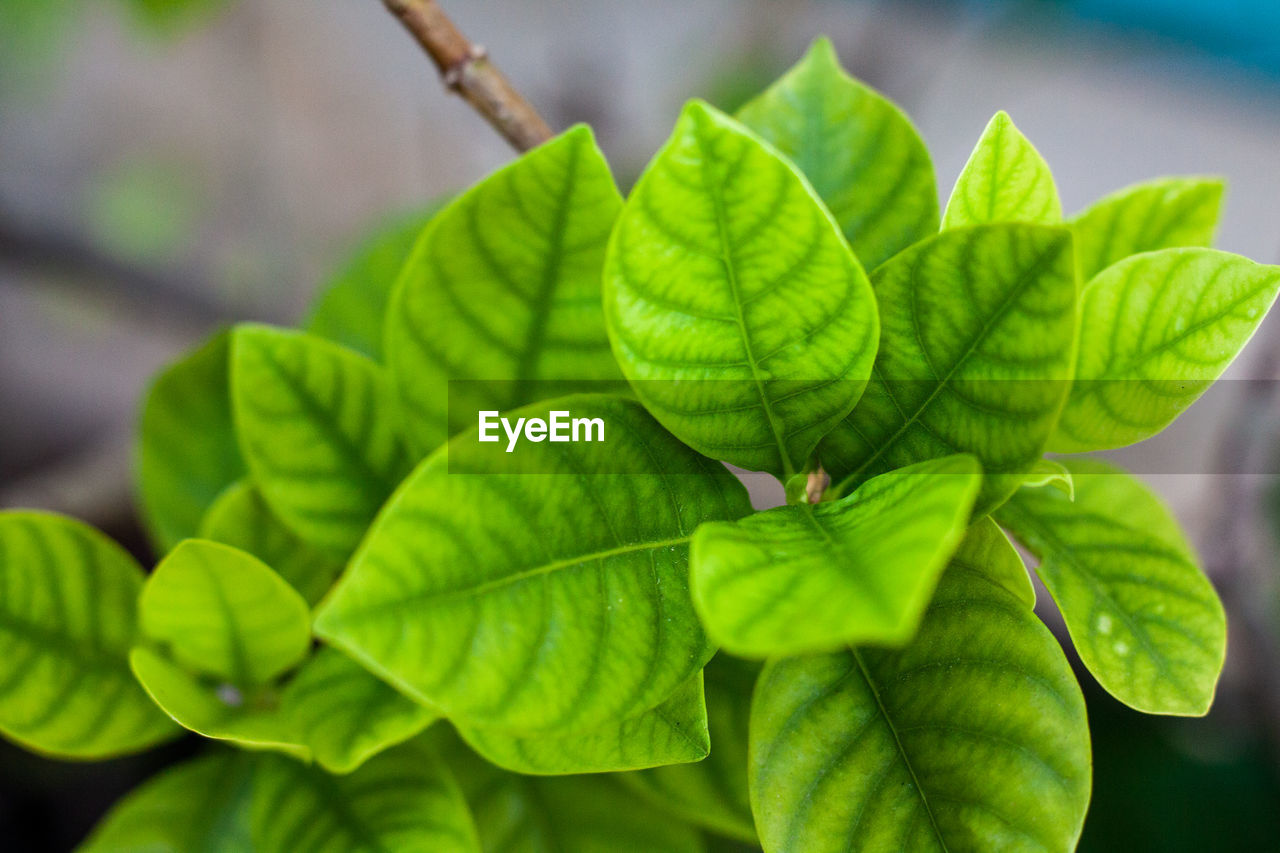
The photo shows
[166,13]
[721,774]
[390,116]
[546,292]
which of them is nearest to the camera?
[546,292]

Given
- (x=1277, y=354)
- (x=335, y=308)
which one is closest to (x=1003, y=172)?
(x=335, y=308)

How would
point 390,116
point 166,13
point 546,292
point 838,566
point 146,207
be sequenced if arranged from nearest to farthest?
point 838,566 → point 546,292 → point 166,13 → point 146,207 → point 390,116

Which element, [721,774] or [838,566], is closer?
[838,566]

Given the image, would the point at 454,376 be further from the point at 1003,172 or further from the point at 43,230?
the point at 43,230

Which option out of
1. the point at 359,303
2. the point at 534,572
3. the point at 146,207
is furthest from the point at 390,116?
the point at 534,572

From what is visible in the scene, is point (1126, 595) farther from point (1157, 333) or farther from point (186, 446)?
point (186, 446)

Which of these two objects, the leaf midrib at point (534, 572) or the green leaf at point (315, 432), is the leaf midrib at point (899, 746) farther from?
the green leaf at point (315, 432)

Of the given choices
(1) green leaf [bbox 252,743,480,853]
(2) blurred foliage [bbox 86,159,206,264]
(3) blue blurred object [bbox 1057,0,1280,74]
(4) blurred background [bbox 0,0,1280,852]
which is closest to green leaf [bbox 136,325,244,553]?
(1) green leaf [bbox 252,743,480,853]

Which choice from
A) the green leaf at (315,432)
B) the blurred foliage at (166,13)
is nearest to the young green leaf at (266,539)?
the green leaf at (315,432)
